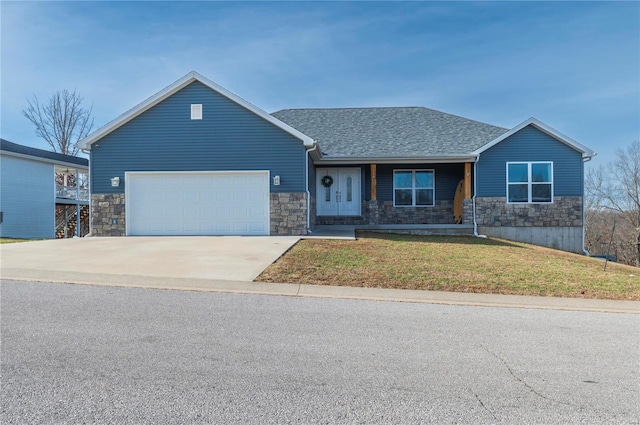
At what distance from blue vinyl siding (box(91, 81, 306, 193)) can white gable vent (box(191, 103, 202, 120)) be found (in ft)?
0.36

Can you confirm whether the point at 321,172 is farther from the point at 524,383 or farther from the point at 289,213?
the point at 524,383

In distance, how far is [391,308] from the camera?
19.4 feet

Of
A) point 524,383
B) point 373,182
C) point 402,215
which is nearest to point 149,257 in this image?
point 524,383

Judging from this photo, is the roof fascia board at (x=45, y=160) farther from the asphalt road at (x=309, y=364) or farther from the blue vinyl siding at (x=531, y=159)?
the blue vinyl siding at (x=531, y=159)

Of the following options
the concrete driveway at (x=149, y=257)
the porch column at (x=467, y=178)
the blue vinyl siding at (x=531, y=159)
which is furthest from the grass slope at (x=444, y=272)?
the blue vinyl siding at (x=531, y=159)

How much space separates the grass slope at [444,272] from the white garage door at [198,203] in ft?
10.9

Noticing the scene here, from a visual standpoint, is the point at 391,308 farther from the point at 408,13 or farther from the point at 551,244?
the point at 551,244

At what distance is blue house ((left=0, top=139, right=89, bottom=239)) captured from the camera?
21.2 metres

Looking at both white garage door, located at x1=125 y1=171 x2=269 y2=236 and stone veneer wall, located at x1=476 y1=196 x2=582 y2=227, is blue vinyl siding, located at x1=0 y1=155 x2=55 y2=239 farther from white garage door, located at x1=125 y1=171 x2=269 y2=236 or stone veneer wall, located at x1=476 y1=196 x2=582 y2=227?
stone veneer wall, located at x1=476 y1=196 x2=582 y2=227

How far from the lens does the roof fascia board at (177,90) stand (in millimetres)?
13812

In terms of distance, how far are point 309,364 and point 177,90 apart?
12.7 meters

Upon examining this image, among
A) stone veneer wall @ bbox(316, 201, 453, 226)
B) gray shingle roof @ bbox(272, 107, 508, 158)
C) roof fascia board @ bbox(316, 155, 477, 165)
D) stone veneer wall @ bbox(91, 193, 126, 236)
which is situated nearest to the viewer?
stone veneer wall @ bbox(91, 193, 126, 236)

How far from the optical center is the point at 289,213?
1399cm

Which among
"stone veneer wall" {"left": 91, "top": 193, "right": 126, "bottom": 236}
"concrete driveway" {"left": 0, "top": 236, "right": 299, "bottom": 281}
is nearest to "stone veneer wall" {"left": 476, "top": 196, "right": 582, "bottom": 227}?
"concrete driveway" {"left": 0, "top": 236, "right": 299, "bottom": 281}
